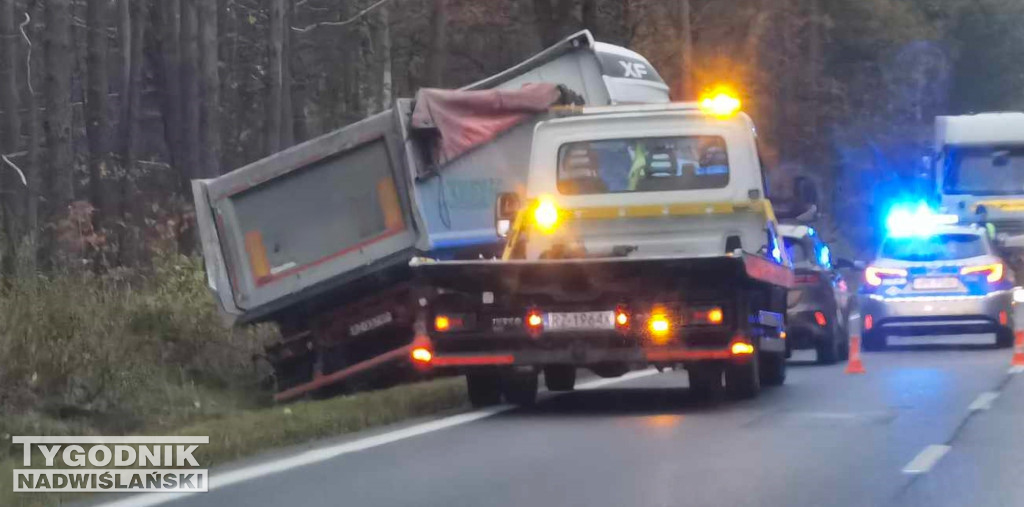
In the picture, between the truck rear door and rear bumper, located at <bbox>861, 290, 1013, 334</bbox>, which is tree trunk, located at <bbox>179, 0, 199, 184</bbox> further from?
the truck rear door

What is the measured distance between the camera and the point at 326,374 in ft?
53.0

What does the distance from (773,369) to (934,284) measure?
257 inches

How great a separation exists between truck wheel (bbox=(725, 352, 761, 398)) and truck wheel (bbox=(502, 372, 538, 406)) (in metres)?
1.71

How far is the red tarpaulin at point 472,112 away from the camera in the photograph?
656 inches

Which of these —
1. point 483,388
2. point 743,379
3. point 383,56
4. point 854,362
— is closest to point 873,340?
point 854,362

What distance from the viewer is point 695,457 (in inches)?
468

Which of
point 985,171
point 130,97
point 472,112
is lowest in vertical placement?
point 472,112

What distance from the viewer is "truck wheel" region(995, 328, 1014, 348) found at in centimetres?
2364

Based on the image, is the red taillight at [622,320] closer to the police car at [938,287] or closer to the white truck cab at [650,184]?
the white truck cab at [650,184]

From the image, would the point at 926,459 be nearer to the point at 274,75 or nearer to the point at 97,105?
the point at 274,75

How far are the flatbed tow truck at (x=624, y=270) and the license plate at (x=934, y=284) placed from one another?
6343 millimetres

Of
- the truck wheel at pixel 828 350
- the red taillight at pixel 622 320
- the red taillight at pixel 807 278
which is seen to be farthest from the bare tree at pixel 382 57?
the red taillight at pixel 622 320

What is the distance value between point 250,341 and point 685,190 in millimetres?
4290

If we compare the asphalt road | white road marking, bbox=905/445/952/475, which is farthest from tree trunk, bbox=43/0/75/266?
white road marking, bbox=905/445/952/475
